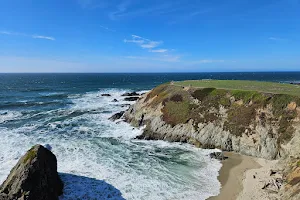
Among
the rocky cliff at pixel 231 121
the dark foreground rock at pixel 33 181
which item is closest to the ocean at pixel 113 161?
the dark foreground rock at pixel 33 181

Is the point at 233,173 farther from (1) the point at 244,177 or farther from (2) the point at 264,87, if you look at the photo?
(2) the point at 264,87

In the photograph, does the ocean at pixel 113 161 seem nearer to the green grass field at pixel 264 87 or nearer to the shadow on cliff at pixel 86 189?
the shadow on cliff at pixel 86 189

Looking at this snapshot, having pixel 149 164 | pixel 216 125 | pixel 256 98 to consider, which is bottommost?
pixel 149 164

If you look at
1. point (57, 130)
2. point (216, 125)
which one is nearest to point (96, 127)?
point (57, 130)

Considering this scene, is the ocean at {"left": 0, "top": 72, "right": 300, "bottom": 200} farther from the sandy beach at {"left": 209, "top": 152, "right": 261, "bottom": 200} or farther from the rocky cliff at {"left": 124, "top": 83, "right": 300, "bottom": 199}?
the rocky cliff at {"left": 124, "top": 83, "right": 300, "bottom": 199}

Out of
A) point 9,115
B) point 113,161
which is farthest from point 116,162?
point 9,115

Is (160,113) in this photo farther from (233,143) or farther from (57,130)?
(57,130)

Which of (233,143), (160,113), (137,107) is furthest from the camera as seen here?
(137,107)
